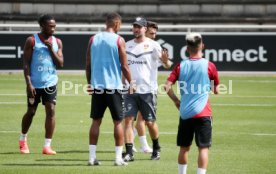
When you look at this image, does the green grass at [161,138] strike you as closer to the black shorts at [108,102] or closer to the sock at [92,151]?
the sock at [92,151]

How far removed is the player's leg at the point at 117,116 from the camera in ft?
44.1

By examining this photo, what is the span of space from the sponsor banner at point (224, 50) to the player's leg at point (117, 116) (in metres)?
17.0

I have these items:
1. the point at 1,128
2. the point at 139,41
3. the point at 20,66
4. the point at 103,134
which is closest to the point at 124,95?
the point at 139,41

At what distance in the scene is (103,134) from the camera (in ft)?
57.1

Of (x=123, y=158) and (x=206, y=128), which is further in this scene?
(x=123, y=158)

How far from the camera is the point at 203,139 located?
11.6 m

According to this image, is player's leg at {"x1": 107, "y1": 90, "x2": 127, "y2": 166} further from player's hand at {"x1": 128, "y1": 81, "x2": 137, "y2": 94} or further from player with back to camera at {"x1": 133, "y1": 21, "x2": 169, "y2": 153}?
player with back to camera at {"x1": 133, "y1": 21, "x2": 169, "y2": 153}

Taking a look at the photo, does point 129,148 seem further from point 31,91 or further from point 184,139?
point 184,139

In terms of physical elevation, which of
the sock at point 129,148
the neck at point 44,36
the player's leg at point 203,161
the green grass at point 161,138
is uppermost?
the neck at point 44,36

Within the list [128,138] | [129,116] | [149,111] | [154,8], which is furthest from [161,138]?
[154,8]

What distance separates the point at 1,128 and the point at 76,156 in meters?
3.89

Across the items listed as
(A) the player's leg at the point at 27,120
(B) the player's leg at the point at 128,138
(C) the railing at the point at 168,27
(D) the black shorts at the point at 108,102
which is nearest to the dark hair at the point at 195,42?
(D) the black shorts at the point at 108,102

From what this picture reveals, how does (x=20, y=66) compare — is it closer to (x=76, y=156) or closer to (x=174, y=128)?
(x=174, y=128)

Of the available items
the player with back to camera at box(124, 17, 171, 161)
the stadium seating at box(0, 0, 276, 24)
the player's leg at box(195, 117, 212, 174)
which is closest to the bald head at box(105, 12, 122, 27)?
the player with back to camera at box(124, 17, 171, 161)
